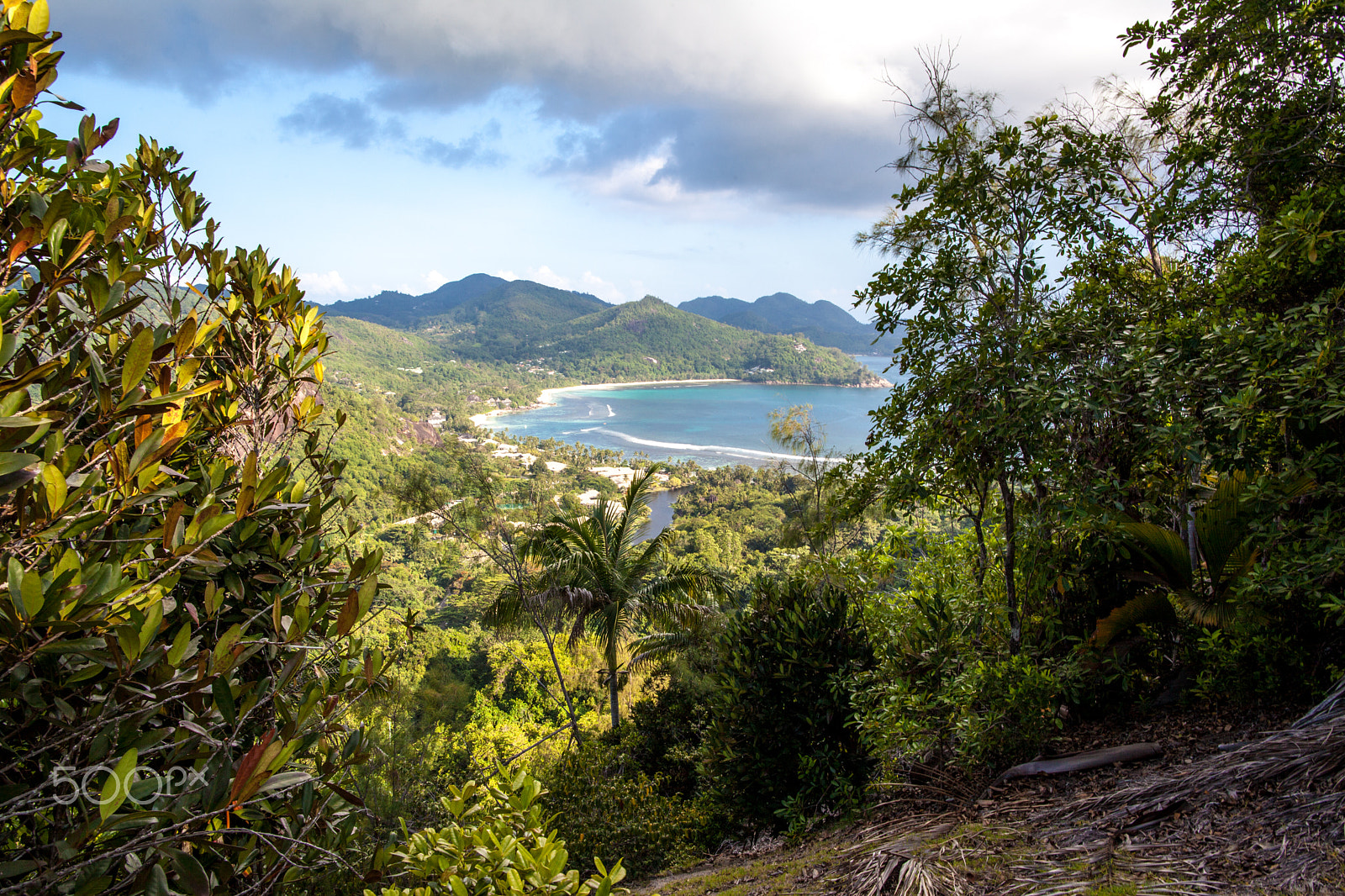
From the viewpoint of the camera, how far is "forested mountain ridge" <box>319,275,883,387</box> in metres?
97.2

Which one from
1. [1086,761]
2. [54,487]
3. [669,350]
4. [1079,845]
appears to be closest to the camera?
[54,487]

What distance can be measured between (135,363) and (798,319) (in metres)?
180

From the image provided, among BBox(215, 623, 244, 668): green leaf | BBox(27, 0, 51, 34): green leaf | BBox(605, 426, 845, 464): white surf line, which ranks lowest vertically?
BBox(605, 426, 845, 464): white surf line

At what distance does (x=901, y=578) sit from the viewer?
726cm

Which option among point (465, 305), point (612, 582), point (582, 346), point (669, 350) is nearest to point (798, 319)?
point (669, 350)

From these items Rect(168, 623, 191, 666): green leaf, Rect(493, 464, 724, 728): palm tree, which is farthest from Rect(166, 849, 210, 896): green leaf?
Rect(493, 464, 724, 728): palm tree

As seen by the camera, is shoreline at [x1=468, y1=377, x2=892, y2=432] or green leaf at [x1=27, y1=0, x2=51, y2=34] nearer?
green leaf at [x1=27, y1=0, x2=51, y2=34]

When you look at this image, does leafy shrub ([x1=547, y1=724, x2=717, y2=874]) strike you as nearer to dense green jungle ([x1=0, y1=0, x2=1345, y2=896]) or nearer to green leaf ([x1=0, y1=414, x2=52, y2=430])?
dense green jungle ([x1=0, y1=0, x2=1345, y2=896])

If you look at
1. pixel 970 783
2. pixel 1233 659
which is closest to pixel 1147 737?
pixel 1233 659

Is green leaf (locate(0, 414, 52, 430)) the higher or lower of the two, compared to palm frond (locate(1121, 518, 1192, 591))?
higher

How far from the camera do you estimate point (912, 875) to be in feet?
7.91

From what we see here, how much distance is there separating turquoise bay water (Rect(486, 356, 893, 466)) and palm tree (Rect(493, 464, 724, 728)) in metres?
36.4

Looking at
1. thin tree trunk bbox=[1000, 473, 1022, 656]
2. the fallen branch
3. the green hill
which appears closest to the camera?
the fallen branch

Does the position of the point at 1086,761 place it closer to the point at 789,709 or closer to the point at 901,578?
the point at 789,709
